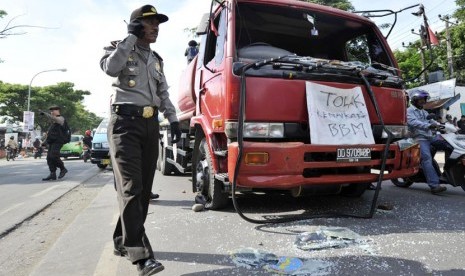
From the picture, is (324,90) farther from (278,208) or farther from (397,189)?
(397,189)

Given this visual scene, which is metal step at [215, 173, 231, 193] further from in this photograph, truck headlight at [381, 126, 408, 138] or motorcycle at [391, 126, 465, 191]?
motorcycle at [391, 126, 465, 191]

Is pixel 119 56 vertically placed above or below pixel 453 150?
above

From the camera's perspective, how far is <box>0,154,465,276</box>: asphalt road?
9.48 feet

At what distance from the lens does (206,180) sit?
16.1ft

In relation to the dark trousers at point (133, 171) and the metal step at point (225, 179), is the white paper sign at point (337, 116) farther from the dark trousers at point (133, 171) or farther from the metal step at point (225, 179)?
the dark trousers at point (133, 171)

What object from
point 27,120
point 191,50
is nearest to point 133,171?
point 191,50

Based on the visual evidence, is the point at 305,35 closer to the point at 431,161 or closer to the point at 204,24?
the point at 204,24

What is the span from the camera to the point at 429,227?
3.87m

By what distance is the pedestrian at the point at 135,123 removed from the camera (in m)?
2.85

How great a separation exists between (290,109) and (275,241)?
1.33 metres

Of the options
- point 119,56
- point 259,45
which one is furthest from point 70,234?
point 259,45

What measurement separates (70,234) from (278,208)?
236cm

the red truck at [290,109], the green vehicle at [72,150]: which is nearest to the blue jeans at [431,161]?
the red truck at [290,109]

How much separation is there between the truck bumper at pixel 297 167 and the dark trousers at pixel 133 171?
0.94 meters
